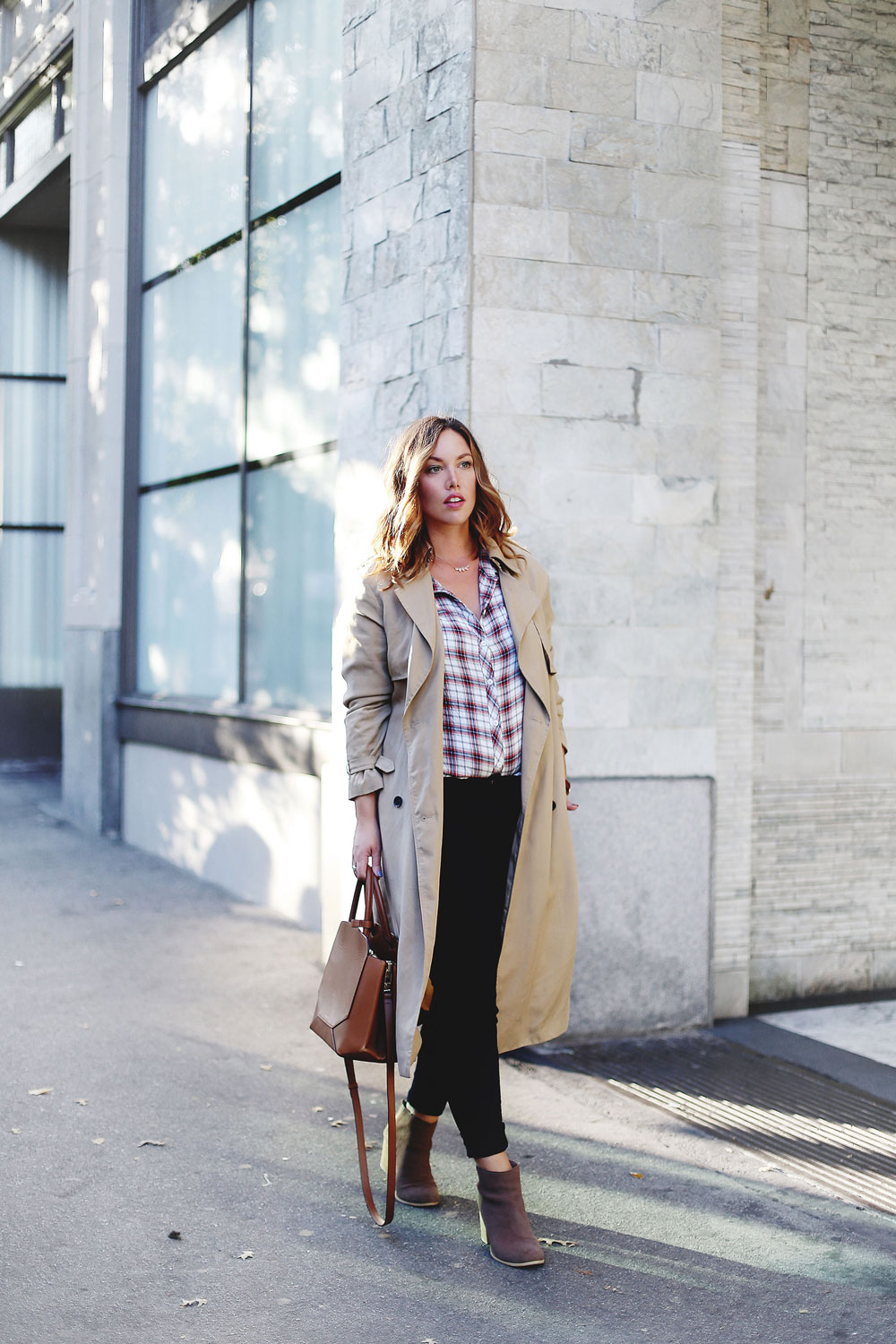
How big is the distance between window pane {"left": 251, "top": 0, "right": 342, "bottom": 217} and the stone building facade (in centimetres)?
5

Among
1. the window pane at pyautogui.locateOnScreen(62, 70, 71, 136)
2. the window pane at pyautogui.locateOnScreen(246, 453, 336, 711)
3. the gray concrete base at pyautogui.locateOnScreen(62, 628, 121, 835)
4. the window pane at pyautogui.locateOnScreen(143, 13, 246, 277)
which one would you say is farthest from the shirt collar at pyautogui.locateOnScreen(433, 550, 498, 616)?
the window pane at pyautogui.locateOnScreen(62, 70, 71, 136)

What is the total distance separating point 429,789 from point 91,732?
771 centimetres

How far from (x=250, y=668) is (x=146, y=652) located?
2068 millimetres

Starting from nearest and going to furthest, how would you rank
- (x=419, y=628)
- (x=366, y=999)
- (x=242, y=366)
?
(x=366, y=999)
(x=419, y=628)
(x=242, y=366)

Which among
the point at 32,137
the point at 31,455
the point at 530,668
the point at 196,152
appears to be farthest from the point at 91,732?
the point at 530,668

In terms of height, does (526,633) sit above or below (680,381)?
below

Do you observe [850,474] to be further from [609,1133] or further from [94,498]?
[94,498]

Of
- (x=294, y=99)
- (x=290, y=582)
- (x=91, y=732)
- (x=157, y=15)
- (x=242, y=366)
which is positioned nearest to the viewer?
(x=294, y=99)

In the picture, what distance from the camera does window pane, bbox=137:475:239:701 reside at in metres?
9.08

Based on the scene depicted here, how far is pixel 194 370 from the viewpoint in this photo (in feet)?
31.4

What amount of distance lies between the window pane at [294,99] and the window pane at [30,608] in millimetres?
7908

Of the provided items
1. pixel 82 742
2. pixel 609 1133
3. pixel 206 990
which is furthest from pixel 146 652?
pixel 609 1133

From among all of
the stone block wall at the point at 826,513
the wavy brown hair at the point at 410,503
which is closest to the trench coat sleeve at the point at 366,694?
the wavy brown hair at the point at 410,503

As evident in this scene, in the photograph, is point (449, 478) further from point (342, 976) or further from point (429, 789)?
point (342, 976)
